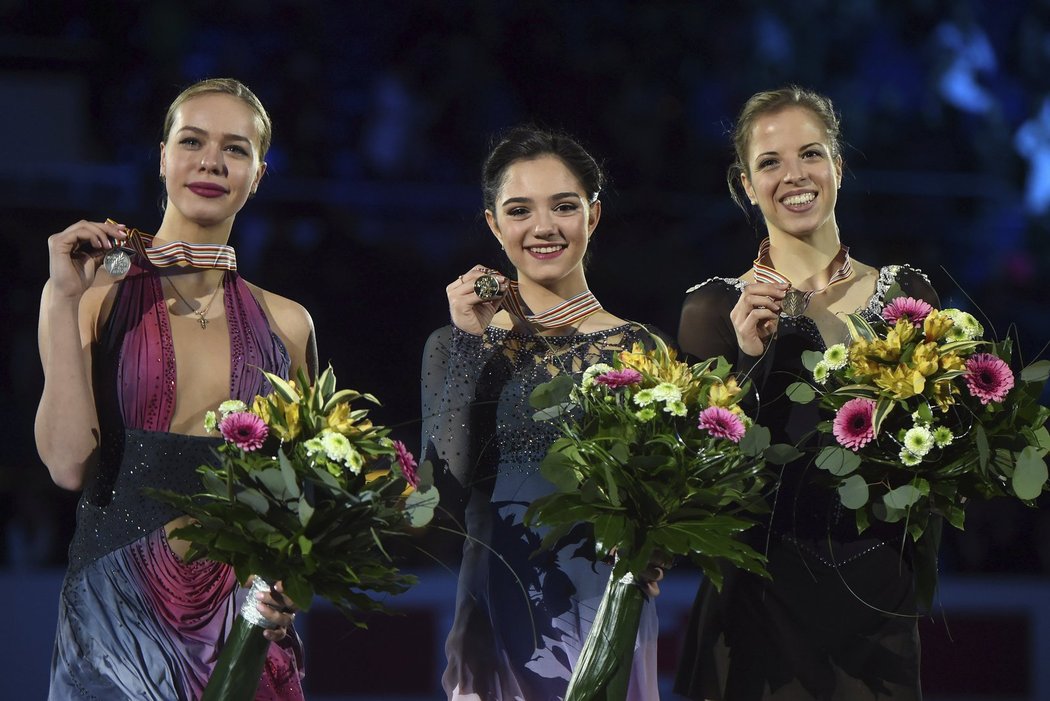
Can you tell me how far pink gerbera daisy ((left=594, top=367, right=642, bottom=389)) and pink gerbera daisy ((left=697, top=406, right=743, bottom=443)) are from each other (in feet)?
0.50

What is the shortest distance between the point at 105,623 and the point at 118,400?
1.54ft

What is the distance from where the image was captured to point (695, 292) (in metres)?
3.28

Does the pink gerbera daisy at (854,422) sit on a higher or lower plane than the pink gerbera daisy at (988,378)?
lower

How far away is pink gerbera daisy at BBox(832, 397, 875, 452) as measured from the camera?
2.76 m

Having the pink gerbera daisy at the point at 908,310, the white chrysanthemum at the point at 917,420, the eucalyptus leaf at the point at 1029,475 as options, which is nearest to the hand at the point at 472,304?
the pink gerbera daisy at the point at 908,310

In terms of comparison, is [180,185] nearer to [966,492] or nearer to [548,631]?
[548,631]

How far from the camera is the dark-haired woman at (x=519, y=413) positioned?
119 inches

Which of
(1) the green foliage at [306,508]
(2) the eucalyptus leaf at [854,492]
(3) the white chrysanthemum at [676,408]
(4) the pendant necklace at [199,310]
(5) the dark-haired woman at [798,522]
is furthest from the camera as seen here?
(4) the pendant necklace at [199,310]

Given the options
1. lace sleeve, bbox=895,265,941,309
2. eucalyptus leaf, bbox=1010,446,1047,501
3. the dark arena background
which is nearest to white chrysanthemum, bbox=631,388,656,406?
eucalyptus leaf, bbox=1010,446,1047,501

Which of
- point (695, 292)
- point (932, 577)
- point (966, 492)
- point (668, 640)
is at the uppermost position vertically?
point (695, 292)

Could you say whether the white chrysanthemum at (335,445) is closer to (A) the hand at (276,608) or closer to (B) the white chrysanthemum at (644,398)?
(A) the hand at (276,608)

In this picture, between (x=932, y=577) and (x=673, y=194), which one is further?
(x=673, y=194)

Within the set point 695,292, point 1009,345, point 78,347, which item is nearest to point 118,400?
point 78,347

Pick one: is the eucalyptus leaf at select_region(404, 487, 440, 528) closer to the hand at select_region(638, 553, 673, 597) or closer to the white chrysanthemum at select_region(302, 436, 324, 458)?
the white chrysanthemum at select_region(302, 436, 324, 458)
